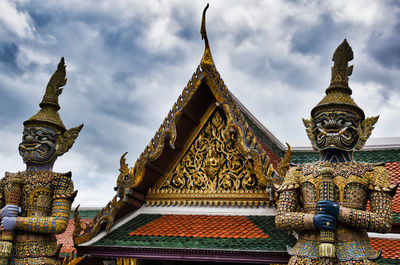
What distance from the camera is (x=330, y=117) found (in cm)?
500

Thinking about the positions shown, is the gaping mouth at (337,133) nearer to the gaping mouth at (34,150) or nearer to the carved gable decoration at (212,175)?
the carved gable decoration at (212,175)

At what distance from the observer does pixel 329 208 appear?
453 cm

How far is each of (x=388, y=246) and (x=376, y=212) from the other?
57.1 inches

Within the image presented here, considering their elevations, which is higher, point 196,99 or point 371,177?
point 196,99

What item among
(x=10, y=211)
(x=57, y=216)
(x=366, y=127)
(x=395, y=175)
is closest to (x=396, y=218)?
(x=395, y=175)

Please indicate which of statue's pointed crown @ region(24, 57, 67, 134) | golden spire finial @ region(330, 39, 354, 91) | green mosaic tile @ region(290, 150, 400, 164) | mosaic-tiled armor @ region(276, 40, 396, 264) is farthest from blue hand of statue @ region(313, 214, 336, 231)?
green mosaic tile @ region(290, 150, 400, 164)

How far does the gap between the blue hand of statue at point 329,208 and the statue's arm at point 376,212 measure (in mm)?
49

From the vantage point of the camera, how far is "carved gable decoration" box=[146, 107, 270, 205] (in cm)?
634

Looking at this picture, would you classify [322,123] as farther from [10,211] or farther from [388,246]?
[10,211]

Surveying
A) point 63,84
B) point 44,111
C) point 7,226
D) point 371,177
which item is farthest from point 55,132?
point 371,177

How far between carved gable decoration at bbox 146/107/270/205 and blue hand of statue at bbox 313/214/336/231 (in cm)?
151

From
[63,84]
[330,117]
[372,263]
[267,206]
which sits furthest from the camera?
[63,84]

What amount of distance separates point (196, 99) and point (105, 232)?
2.17 m

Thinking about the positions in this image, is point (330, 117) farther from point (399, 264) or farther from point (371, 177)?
point (399, 264)
